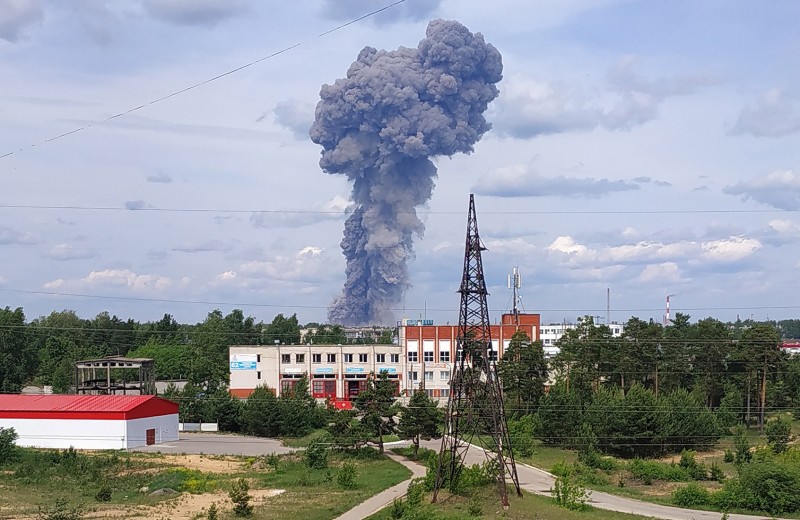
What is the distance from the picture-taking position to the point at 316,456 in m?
60.2

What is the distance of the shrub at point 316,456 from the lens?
5988 centimetres

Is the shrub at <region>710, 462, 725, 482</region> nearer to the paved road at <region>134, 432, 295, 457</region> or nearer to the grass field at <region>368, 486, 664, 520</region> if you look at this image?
the grass field at <region>368, 486, 664, 520</region>

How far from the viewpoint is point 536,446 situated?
72.1 metres

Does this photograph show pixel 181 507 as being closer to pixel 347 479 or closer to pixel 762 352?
pixel 347 479

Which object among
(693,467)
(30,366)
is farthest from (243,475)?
(30,366)

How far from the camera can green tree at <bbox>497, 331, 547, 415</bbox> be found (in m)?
80.5

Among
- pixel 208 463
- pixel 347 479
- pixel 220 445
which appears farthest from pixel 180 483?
pixel 220 445

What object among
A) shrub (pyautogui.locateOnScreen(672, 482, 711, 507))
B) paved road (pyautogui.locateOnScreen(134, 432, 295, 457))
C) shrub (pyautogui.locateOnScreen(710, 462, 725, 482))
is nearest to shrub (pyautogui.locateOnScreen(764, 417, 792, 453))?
shrub (pyautogui.locateOnScreen(710, 462, 725, 482))

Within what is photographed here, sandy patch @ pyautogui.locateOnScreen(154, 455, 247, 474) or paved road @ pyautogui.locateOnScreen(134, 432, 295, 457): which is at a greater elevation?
sandy patch @ pyautogui.locateOnScreen(154, 455, 247, 474)

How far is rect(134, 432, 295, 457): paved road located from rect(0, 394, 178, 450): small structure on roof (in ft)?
5.51

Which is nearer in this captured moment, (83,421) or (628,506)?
(628,506)

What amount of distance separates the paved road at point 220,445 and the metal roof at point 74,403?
3.70 meters

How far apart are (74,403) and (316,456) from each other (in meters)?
24.6

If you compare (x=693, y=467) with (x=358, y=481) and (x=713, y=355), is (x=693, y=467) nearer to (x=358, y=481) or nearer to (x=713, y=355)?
(x=358, y=481)
